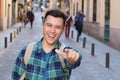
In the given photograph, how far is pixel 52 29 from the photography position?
2621 mm

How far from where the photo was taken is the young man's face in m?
2.61

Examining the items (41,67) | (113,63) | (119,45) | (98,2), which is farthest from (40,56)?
(98,2)

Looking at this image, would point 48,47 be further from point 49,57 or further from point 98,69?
point 98,69

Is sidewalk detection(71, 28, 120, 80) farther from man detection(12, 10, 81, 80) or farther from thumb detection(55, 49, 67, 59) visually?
thumb detection(55, 49, 67, 59)

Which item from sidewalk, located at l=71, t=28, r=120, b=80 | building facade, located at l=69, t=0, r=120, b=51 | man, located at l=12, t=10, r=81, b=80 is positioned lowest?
sidewalk, located at l=71, t=28, r=120, b=80

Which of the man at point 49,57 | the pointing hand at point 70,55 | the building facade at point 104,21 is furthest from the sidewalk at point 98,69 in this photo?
the pointing hand at point 70,55

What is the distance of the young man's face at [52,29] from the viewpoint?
2.61 m

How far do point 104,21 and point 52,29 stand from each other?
17024 millimetres

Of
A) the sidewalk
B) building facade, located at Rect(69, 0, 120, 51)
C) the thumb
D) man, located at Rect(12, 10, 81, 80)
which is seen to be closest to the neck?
man, located at Rect(12, 10, 81, 80)

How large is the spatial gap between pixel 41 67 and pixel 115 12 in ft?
47.4

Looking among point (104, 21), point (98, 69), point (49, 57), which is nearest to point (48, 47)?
point (49, 57)

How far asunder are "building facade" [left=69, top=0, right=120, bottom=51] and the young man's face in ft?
42.7

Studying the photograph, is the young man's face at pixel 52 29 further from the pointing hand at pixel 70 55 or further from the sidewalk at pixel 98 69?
the sidewalk at pixel 98 69

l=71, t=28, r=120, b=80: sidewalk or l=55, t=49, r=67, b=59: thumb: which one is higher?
l=55, t=49, r=67, b=59: thumb
